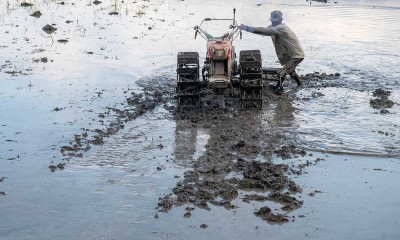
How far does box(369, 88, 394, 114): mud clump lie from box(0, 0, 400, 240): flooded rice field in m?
0.04

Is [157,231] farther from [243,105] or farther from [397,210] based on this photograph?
[243,105]

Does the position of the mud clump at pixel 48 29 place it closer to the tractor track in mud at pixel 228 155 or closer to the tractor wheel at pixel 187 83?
the tractor track in mud at pixel 228 155

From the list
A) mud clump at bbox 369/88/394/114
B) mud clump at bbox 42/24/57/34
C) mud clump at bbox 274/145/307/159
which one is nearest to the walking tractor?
mud clump at bbox 274/145/307/159

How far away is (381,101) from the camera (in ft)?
39.3

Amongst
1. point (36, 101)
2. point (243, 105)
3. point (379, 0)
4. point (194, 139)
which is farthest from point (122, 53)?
point (379, 0)

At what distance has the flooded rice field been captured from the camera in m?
7.12

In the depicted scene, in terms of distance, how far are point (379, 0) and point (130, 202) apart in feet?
81.7

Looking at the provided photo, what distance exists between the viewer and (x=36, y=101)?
11.8 m

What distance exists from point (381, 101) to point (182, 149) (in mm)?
4804

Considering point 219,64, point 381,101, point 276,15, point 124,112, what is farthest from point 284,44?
point 124,112

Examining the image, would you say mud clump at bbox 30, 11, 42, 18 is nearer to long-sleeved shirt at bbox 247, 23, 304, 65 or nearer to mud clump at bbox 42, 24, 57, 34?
mud clump at bbox 42, 24, 57, 34

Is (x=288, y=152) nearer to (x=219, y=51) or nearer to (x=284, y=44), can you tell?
(x=219, y=51)

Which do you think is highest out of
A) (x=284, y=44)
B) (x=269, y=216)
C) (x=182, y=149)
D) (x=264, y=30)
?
(x=264, y=30)

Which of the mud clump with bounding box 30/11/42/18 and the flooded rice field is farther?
the mud clump with bounding box 30/11/42/18
